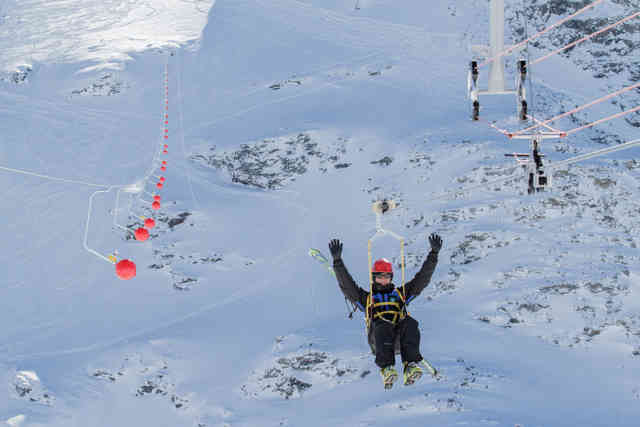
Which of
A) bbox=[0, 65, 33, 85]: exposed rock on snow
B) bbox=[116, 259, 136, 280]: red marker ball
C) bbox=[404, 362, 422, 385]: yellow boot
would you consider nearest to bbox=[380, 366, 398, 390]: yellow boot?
bbox=[404, 362, 422, 385]: yellow boot

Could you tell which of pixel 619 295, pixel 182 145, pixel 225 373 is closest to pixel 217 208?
pixel 182 145

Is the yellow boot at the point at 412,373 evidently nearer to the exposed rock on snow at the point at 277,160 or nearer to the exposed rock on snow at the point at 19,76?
the exposed rock on snow at the point at 277,160

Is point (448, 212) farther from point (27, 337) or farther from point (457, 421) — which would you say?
point (27, 337)

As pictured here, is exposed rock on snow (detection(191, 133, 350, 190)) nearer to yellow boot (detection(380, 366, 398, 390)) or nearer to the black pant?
the black pant

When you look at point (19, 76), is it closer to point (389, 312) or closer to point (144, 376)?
point (144, 376)

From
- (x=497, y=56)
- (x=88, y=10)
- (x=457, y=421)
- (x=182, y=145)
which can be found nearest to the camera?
(x=497, y=56)

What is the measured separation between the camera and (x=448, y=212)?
20.1 metres

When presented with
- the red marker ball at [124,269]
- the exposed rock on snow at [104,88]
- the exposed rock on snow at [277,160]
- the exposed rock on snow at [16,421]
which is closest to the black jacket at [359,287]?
the red marker ball at [124,269]

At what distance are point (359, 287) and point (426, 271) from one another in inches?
46.0

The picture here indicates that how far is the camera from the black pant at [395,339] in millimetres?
9352

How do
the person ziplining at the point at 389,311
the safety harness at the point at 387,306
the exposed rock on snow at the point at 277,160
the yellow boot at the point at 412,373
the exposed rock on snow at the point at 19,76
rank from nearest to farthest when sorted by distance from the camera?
the yellow boot at the point at 412,373 → the person ziplining at the point at 389,311 → the safety harness at the point at 387,306 → the exposed rock on snow at the point at 277,160 → the exposed rock on snow at the point at 19,76

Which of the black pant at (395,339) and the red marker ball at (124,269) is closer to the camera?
the black pant at (395,339)

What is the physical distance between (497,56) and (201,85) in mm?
13702

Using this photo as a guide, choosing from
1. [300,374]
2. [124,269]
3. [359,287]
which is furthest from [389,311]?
[300,374]
